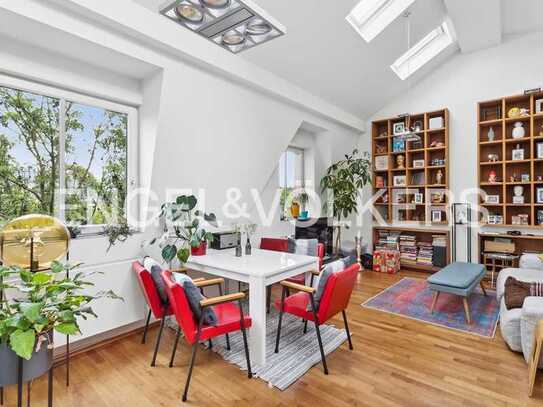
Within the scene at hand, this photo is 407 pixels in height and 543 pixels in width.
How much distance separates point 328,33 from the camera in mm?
3686

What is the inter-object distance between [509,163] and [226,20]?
16.9 feet

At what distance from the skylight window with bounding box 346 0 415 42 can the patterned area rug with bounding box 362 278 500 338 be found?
11.0 feet

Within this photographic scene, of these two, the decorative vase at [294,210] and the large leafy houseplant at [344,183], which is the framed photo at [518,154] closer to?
the large leafy houseplant at [344,183]

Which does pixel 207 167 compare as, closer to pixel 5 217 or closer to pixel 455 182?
pixel 5 217

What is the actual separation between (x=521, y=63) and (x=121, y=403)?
21.8ft

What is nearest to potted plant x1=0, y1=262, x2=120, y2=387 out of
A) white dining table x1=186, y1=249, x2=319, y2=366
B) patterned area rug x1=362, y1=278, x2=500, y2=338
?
white dining table x1=186, y1=249, x2=319, y2=366

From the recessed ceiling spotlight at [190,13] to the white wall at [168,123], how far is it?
120cm

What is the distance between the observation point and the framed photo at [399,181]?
5882mm

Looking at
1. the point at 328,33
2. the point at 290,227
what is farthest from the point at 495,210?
the point at 328,33

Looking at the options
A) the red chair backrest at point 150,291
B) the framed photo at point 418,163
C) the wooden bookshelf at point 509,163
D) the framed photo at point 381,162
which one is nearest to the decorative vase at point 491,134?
the wooden bookshelf at point 509,163

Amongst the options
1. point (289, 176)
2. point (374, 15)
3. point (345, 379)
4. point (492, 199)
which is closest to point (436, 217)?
point (492, 199)

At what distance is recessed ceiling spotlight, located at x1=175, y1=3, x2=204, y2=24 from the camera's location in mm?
1696

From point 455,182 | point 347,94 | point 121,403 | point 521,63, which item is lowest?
point 121,403

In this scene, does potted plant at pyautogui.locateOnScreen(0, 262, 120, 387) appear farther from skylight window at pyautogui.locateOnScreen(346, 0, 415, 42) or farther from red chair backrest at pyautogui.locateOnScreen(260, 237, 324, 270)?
skylight window at pyautogui.locateOnScreen(346, 0, 415, 42)
